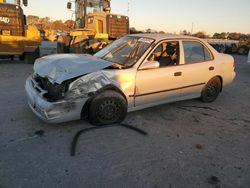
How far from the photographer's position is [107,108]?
4453 mm

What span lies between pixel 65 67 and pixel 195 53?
2870mm

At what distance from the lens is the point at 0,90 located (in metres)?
6.65

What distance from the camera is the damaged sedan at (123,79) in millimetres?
4176

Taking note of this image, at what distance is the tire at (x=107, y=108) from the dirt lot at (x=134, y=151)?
7.7 inches

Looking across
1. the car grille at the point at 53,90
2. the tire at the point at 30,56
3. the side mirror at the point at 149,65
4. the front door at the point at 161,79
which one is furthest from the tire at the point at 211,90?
the tire at the point at 30,56

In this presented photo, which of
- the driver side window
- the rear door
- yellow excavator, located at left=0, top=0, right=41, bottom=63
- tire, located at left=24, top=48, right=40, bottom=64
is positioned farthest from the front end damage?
tire, located at left=24, top=48, right=40, bottom=64

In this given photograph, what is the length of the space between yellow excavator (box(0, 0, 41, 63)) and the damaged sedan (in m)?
6.56

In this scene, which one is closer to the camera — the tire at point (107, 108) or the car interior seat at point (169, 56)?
the tire at point (107, 108)

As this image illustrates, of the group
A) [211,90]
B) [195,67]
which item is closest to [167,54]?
[195,67]

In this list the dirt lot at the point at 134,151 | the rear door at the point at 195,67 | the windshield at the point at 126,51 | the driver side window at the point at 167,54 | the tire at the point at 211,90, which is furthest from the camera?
the tire at the point at 211,90

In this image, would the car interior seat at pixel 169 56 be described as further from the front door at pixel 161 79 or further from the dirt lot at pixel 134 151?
the dirt lot at pixel 134 151

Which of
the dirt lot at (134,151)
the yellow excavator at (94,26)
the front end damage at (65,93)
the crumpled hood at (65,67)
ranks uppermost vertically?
the yellow excavator at (94,26)

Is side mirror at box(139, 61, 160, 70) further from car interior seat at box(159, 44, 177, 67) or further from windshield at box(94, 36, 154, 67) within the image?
car interior seat at box(159, 44, 177, 67)

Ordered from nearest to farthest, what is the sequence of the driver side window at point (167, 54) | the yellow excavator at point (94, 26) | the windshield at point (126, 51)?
the windshield at point (126, 51) → the driver side window at point (167, 54) → the yellow excavator at point (94, 26)
